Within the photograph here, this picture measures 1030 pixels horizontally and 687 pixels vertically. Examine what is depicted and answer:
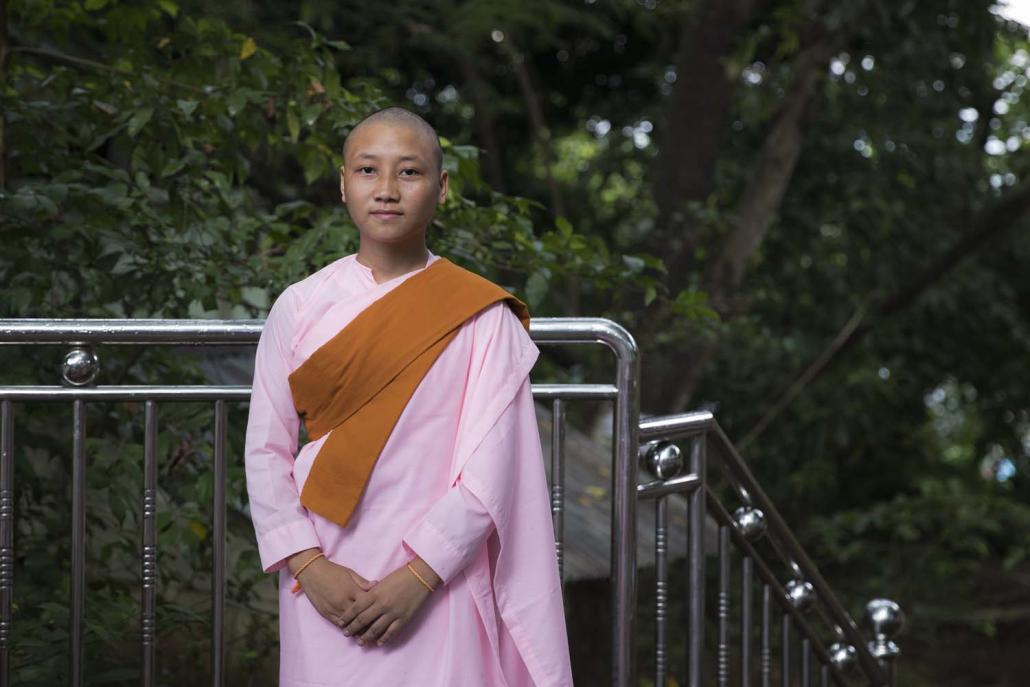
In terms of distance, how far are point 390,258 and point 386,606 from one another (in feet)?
1.69

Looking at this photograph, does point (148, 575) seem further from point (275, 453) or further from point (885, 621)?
point (885, 621)

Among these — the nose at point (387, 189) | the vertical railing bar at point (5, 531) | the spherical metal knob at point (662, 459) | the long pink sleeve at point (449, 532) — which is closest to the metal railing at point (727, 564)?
the spherical metal knob at point (662, 459)

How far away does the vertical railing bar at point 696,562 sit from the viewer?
299 centimetres

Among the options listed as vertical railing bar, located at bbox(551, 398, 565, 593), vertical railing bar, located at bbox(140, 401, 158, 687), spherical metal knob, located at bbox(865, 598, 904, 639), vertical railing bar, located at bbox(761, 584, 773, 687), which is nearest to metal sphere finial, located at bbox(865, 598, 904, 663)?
spherical metal knob, located at bbox(865, 598, 904, 639)

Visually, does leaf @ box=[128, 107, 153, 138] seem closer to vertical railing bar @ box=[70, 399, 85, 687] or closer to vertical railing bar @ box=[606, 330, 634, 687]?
vertical railing bar @ box=[70, 399, 85, 687]

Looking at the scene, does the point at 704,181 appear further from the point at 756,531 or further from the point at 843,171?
the point at 756,531

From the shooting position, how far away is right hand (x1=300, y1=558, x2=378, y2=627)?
2.04 m

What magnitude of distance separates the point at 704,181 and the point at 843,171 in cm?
126

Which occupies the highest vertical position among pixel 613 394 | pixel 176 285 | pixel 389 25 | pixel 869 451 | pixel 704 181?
pixel 389 25

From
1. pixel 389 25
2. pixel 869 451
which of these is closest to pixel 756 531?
pixel 389 25

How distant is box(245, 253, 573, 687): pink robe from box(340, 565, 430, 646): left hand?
3cm

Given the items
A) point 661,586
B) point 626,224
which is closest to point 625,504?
point 661,586

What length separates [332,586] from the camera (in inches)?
80.3

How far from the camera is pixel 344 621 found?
6.68 feet
